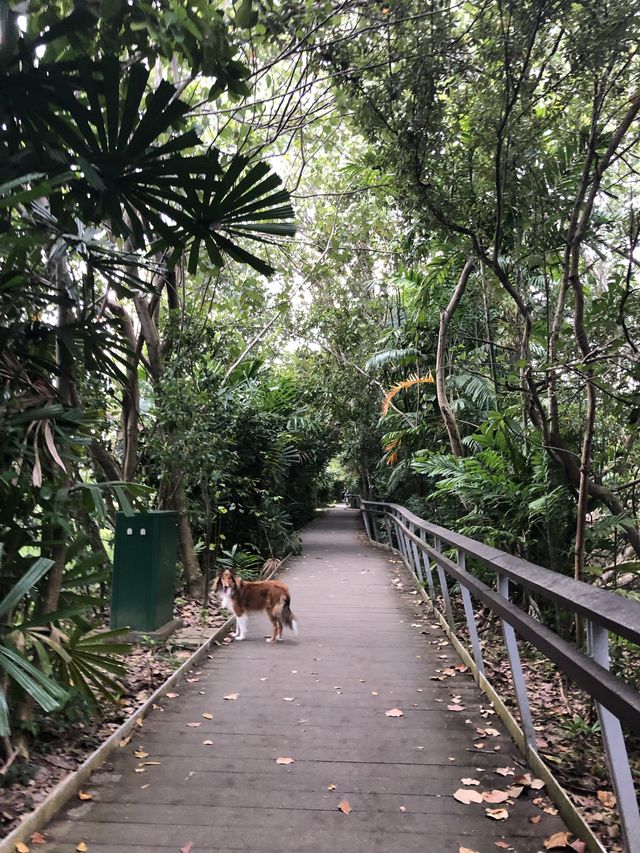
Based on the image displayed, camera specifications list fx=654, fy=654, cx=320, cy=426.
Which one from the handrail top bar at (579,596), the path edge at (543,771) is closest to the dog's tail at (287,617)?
the path edge at (543,771)

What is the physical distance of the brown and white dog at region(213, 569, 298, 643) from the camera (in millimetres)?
6371

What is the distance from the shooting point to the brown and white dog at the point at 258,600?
637 cm

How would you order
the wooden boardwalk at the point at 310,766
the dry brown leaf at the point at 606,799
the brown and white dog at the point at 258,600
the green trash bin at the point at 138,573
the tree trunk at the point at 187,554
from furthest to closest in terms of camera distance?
the tree trunk at the point at 187,554 → the brown and white dog at the point at 258,600 → the green trash bin at the point at 138,573 → the dry brown leaf at the point at 606,799 → the wooden boardwalk at the point at 310,766

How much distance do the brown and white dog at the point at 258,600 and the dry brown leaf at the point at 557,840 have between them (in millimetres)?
3926

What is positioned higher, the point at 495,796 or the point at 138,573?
the point at 138,573

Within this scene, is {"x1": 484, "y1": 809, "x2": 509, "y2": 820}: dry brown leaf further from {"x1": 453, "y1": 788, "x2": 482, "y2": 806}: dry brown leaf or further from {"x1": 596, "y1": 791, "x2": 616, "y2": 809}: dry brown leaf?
{"x1": 596, "y1": 791, "x2": 616, "y2": 809}: dry brown leaf

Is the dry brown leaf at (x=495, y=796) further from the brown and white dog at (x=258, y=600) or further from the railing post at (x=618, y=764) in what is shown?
the brown and white dog at (x=258, y=600)

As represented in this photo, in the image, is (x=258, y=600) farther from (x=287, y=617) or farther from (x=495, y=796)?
(x=495, y=796)

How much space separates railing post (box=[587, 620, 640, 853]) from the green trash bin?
14.8 ft

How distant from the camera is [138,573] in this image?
19.9 feet

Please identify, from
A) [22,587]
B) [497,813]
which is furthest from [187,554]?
[497,813]

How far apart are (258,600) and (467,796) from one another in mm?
3617

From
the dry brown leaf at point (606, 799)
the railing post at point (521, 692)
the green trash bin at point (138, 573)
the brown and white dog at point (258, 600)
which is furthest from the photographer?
the brown and white dog at point (258, 600)

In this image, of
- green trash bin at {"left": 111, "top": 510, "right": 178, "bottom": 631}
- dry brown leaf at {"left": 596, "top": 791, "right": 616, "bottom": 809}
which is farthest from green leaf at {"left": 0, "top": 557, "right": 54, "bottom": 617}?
green trash bin at {"left": 111, "top": 510, "right": 178, "bottom": 631}
